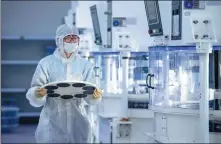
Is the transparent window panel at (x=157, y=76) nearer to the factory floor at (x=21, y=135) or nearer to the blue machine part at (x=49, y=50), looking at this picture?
the factory floor at (x=21, y=135)

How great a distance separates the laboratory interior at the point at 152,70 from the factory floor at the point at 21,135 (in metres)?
0.02

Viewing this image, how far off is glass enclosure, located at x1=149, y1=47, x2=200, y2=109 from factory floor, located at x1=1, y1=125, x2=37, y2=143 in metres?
4.19

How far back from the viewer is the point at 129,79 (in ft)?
23.8

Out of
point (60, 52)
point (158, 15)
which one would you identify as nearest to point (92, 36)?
point (158, 15)

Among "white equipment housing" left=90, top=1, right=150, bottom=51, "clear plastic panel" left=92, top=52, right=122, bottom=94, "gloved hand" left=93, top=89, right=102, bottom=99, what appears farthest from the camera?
"clear plastic panel" left=92, top=52, right=122, bottom=94

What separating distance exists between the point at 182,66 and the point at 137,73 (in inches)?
62.1

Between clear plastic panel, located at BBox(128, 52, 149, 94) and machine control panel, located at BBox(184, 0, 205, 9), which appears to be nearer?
machine control panel, located at BBox(184, 0, 205, 9)

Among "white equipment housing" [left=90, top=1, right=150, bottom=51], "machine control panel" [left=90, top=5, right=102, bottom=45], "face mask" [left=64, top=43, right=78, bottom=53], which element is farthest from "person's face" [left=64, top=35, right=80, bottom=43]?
"machine control panel" [left=90, top=5, right=102, bottom=45]

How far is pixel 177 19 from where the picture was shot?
5.59 metres

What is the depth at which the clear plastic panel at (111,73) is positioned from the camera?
24.5 feet

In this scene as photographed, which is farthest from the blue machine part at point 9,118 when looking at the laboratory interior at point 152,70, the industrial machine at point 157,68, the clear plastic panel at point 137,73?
the clear plastic panel at point 137,73

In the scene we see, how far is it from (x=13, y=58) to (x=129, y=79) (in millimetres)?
5390

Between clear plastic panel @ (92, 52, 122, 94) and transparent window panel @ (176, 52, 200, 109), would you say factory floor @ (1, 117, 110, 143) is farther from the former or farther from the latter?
transparent window panel @ (176, 52, 200, 109)

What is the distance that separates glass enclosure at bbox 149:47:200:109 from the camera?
5516 mm
